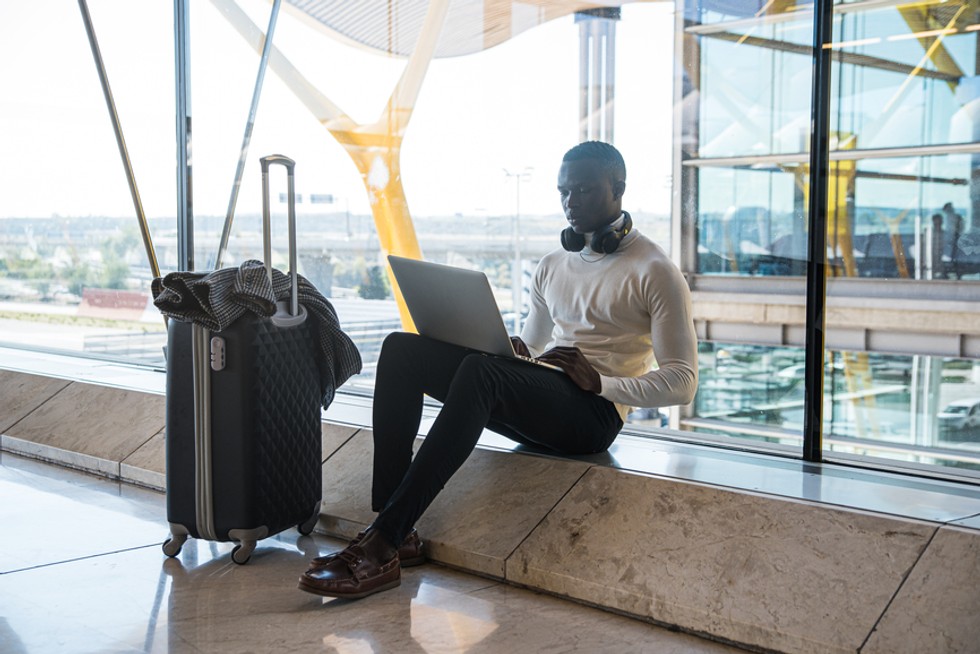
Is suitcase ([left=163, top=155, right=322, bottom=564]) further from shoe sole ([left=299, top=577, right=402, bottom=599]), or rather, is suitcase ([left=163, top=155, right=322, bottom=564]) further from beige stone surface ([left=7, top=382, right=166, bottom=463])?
beige stone surface ([left=7, top=382, right=166, bottom=463])

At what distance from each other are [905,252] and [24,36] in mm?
5318

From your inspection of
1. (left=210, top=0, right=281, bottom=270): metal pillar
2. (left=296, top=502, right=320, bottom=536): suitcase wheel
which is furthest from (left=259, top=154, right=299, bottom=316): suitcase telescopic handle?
(left=210, top=0, right=281, bottom=270): metal pillar

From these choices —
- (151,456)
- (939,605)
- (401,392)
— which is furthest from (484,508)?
(151,456)

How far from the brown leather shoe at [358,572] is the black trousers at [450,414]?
0.14 feet

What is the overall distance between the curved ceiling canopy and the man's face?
1.02 meters

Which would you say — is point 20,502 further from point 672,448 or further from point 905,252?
point 905,252

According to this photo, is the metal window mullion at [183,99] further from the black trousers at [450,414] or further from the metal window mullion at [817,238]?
the metal window mullion at [817,238]

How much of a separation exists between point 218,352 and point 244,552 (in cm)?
53

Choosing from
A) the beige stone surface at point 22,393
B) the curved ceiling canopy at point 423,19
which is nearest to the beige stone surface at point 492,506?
the curved ceiling canopy at point 423,19

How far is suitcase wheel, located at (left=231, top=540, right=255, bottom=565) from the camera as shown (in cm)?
268

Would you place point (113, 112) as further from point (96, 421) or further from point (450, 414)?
point (450, 414)

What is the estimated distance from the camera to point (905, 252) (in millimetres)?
2832

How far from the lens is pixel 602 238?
2.76m

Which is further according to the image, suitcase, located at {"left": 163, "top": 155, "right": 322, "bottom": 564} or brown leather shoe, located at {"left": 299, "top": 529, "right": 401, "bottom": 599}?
suitcase, located at {"left": 163, "top": 155, "right": 322, "bottom": 564}
